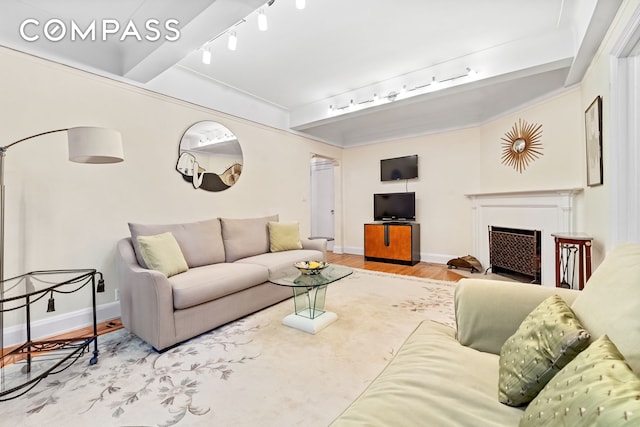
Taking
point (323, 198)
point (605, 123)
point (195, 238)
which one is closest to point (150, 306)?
point (195, 238)

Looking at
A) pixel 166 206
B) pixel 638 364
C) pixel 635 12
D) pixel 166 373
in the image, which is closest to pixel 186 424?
pixel 166 373

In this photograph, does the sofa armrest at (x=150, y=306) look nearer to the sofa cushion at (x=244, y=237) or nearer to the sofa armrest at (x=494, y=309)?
the sofa cushion at (x=244, y=237)

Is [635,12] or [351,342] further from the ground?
[635,12]

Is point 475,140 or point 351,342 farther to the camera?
point 475,140

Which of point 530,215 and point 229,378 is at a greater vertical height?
point 530,215

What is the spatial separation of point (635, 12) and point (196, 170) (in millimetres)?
3971

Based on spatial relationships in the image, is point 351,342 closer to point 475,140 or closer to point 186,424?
point 186,424

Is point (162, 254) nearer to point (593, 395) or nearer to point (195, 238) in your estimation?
point (195, 238)

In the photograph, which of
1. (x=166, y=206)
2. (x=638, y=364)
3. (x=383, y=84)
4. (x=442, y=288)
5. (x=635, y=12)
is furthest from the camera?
(x=383, y=84)

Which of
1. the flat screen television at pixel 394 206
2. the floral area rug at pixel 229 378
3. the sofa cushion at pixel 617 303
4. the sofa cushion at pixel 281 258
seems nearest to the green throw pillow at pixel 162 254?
the floral area rug at pixel 229 378

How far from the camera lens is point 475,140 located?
4.78 m

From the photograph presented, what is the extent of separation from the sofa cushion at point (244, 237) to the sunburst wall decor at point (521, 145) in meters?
3.70

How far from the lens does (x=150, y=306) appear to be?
6.83 ft

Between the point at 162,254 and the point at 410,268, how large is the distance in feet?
12.2
